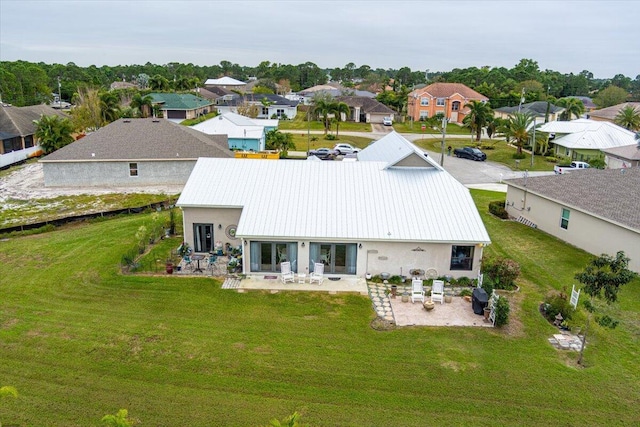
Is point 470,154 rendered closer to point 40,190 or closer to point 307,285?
point 307,285

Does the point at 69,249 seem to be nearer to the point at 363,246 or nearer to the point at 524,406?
the point at 363,246

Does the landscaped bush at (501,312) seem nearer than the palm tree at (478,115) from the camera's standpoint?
Yes

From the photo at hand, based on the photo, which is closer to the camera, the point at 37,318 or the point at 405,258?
the point at 37,318

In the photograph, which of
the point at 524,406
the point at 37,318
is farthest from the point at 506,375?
the point at 37,318

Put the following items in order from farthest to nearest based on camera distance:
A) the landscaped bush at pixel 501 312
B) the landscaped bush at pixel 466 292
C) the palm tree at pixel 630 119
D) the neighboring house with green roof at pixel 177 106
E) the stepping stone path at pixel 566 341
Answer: the neighboring house with green roof at pixel 177 106 → the palm tree at pixel 630 119 → the landscaped bush at pixel 466 292 → the landscaped bush at pixel 501 312 → the stepping stone path at pixel 566 341

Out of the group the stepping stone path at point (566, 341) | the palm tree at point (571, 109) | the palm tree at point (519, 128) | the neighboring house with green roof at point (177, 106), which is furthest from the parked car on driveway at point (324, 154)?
the palm tree at point (571, 109)

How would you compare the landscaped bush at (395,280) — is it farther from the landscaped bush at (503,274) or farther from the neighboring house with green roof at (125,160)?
the neighboring house with green roof at (125,160)
